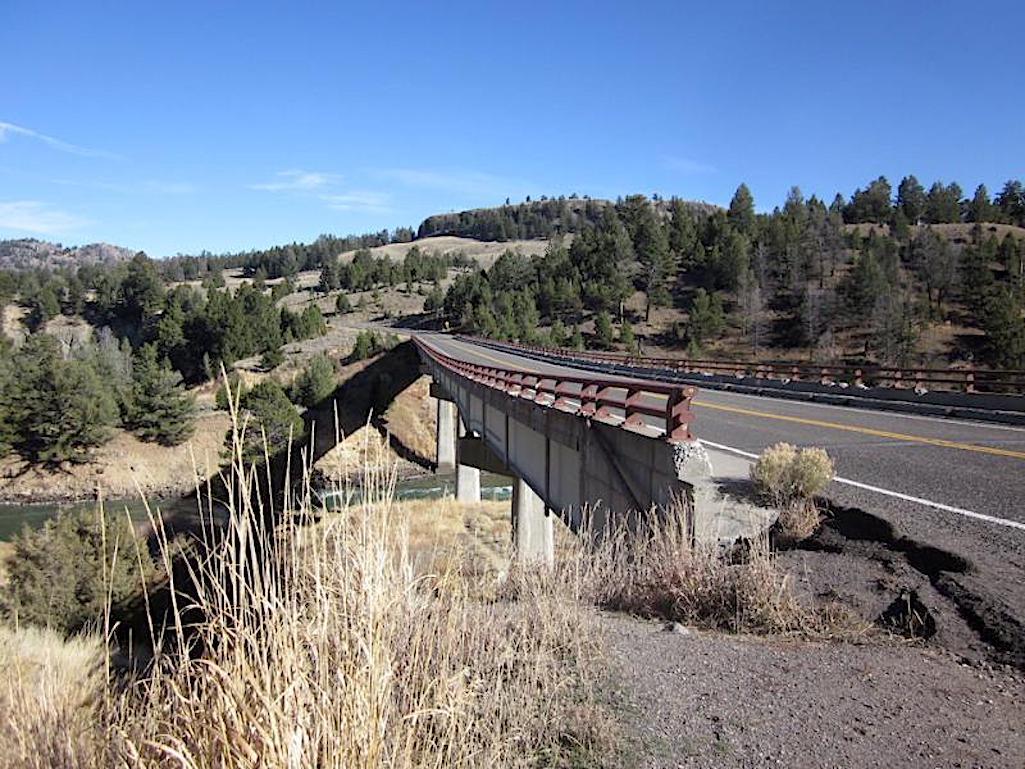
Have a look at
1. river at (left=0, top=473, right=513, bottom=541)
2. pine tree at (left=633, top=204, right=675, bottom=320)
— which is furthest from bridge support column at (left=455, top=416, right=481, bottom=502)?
pine tree at (left=633, top=204, right=675, bottom=320)

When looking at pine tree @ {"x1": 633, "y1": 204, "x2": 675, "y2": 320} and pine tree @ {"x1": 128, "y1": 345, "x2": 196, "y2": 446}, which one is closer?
pine tree @ {"x1": 128, "y1": 345, "x2": 196, "y2": 446}

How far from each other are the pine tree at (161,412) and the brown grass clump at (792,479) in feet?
167

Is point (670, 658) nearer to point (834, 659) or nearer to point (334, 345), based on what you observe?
point (834, 659)

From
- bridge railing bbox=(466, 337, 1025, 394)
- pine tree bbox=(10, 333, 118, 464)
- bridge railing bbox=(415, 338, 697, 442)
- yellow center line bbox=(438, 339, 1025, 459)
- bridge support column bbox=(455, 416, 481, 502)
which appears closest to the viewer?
bridge railing bbox=(415, 338, 697, 442)

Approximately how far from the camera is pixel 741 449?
446 inches

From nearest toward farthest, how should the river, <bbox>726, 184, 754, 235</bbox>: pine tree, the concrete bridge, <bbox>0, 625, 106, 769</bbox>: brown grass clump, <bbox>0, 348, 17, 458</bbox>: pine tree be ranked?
1. <bbox>0, 625, 106, 769</bbox>: brown grass clump
2. the concrete bridge
3. the river
4. <bbox>0, 348, 17, 458</bbox>: pine tree
5. <bbox>726, 184, 754, 235</bbox>: pine tree

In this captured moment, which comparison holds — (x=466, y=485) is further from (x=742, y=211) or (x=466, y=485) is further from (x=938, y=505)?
(x=742, y=211)

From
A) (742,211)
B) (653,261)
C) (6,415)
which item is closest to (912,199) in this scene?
(742,211)

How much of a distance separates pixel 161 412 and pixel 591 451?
4915 cm

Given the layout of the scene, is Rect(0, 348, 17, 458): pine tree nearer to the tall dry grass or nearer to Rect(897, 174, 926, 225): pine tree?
the tall dry grass

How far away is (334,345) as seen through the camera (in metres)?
74.6

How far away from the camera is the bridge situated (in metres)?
7.49

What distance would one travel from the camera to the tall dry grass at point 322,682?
7.05 feet

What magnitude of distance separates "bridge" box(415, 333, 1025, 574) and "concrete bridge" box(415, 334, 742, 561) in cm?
2
